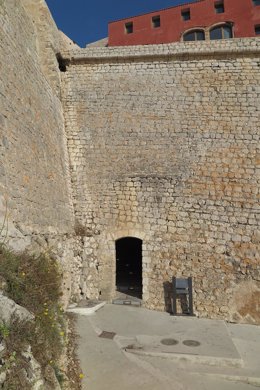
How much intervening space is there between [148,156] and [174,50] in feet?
12.8

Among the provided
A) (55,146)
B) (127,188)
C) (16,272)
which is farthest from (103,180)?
(16,272)

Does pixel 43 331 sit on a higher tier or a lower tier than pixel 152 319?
higher

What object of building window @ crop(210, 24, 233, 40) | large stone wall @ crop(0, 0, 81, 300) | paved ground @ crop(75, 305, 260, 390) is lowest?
paved ground @ crop(75, 305, 260, 390)

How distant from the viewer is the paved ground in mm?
5124

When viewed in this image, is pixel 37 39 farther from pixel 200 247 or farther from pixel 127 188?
pixel 200 247

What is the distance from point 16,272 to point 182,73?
9054 mm

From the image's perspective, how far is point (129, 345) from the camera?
20.7 feet

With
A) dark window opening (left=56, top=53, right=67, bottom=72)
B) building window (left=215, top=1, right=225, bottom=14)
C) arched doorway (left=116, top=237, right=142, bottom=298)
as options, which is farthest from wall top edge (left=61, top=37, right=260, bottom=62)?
building window (left=215, top=1, right=225, bottom=14)

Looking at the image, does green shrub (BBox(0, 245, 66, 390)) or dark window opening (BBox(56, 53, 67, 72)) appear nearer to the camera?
green shrub (BBox(0, 245, 66, 390))

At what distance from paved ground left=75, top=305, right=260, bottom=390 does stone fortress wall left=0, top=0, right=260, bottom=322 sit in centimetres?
129

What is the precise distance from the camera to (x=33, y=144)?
294 inches

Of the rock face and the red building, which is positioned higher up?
the red building

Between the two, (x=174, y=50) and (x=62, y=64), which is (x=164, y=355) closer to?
(x=174, y=50)

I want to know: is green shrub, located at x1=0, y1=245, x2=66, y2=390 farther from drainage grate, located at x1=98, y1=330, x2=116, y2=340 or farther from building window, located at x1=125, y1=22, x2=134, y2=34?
building window, located at x1=125, y1=22, x2=134, y2=34
